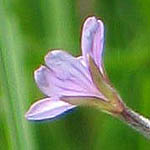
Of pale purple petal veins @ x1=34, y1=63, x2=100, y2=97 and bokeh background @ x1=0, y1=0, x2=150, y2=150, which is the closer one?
pale purple petal veins @ x1=34, y1=63, x2=100, y2=97

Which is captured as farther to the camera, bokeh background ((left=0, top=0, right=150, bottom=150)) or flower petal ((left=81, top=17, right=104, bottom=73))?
bokeh background ((left=0, top=0, right=150, bottom=150))

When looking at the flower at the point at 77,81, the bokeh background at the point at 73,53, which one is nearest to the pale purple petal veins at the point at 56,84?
the flower at the point at 77,81

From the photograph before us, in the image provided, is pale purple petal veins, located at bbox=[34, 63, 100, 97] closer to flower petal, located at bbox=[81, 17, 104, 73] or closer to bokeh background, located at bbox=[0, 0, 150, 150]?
flower petal, located at bbox=[81, 17, 104, 73]

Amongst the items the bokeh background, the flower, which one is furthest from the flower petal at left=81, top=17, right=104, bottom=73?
the bokeh background

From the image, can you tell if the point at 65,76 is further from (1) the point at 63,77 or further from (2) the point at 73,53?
(2) the point at 73,53

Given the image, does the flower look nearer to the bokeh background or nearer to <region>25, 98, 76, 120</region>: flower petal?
<region>25, 98, 76, 120</region>: flower petal

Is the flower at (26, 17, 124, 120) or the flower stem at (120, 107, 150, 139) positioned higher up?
the flower at (26, 17, 124, 120)

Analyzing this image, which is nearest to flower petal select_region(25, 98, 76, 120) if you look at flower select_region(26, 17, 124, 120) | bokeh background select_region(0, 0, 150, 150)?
flower select_region(26, 17, 124, 120)
